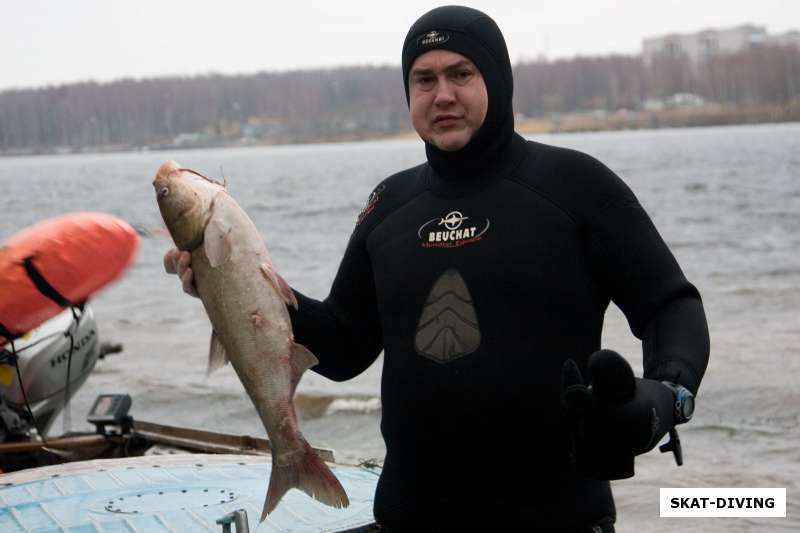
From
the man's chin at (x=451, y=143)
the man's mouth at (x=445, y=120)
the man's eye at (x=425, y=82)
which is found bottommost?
the man's chin at (x=451, y=143)

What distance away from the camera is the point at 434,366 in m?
3.36

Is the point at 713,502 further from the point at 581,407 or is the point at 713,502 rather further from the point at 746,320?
the point at 746,320

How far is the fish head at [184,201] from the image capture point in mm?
3348

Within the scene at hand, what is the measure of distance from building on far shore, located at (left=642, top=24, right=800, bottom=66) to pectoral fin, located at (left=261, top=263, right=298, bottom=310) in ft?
533

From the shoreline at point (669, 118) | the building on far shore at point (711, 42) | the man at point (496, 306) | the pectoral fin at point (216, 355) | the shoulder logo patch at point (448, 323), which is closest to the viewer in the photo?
the man at point (496, 306)

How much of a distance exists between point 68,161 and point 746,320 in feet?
585

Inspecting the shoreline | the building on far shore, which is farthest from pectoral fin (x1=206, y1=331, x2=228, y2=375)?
the building on far shore

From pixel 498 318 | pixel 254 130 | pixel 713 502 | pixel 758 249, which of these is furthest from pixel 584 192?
pixel 254 130

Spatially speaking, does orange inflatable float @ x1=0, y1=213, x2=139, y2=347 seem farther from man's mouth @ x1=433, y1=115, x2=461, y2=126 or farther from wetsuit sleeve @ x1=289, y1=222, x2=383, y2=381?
man's mouth @ x1=433, y1=115, x2=461, y2=126

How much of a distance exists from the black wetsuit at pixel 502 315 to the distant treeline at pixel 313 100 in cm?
2423

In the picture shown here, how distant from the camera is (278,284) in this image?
344 centimetres

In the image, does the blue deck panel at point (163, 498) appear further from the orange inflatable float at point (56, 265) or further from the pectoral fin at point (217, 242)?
the pectoral fin at point (217, 242)

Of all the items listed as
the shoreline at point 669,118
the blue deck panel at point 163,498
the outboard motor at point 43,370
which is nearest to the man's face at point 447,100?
the blue deck panel at point 163,498

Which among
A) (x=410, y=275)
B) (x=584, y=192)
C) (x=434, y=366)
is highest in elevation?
(x=584, y=192)
